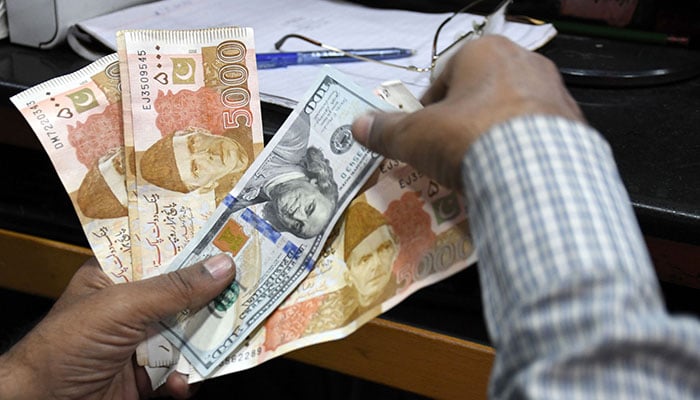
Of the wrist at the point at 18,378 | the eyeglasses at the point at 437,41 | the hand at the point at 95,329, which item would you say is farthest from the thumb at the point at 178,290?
the eyeglasses at the point at 437,41

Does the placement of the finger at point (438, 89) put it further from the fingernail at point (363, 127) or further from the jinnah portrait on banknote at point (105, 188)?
the jinnah portrait on banknote at point (105, 188)

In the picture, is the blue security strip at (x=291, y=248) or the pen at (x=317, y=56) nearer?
the blue security strip at (x=291, y=248)

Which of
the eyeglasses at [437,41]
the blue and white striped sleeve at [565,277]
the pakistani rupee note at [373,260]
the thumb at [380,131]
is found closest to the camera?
the blue and white striped sleeve at [565,277]

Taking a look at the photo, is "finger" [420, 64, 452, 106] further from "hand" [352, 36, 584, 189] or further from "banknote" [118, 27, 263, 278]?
"banknote" [118, 27, 263, 278]

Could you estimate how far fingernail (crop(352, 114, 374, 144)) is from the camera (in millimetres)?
588

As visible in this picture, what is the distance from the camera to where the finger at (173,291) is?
0.63 metres

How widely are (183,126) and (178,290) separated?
0.17m

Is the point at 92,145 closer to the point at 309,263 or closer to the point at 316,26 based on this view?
the point at 309,263

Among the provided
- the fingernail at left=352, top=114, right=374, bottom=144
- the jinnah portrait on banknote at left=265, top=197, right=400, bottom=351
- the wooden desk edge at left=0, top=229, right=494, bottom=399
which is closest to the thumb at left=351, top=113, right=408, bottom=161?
the fingernail at left=352, top=114, right=374, bottom=144

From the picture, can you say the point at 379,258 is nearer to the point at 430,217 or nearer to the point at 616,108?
the point at 430,217

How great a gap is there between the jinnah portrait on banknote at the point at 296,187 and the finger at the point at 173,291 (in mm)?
74

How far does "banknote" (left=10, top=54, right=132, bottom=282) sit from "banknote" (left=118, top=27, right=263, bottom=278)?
0.06 ft

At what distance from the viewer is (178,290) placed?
2.10 ft

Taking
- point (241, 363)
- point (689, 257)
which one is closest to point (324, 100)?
point (241, 363)
